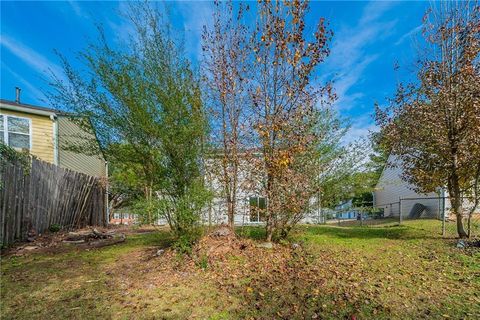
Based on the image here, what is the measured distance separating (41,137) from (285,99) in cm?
1215

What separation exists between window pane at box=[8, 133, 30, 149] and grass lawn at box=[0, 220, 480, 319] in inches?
345

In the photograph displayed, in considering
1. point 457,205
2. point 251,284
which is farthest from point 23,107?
point 457,205

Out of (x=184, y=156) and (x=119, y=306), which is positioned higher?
(x=184, y=156)

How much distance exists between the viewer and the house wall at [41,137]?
1241 cm

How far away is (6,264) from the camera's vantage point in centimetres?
499

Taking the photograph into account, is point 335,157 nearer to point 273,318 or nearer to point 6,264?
point 273,318

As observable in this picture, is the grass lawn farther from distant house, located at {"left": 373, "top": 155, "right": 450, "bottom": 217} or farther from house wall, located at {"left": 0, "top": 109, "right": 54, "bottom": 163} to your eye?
distant house, located at {"left": 373, "top": 155, "right": 450, "bottom": 217}

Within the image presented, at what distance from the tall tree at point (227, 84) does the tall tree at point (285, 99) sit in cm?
35

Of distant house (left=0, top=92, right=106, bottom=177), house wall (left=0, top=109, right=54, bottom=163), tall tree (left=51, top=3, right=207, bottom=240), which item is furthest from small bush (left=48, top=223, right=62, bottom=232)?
house wall (left=0, top=109, right=54, bottom=163)

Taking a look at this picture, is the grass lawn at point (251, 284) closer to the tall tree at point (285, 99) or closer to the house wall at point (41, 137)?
the tall tree at point (285, 99)

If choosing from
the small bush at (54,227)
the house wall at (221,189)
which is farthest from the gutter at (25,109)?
the house wall at (221,189)

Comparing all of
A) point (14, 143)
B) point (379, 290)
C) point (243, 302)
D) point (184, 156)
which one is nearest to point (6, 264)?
point (184, 156)

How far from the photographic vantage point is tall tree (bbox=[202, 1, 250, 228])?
6227 millimetres

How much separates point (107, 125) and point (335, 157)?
603cm
